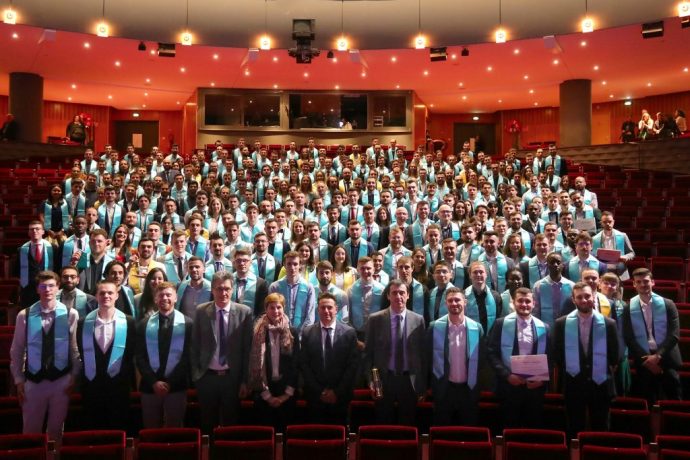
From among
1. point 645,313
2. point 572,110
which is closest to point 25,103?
point 572,110

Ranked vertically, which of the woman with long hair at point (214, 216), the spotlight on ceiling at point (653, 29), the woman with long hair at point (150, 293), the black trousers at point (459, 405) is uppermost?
the spotlight on ceiling at point (653, 29)

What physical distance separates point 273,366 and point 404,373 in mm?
882

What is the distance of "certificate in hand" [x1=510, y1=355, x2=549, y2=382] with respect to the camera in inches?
181

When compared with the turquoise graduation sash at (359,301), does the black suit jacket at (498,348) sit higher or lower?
lower

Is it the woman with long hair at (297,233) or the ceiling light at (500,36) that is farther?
the ceiling light at (500,36)

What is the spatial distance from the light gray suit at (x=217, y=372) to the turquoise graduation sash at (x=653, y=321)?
2803 mm

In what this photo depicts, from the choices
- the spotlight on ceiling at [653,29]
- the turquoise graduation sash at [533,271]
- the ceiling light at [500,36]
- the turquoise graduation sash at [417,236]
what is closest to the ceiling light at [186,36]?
the ceiling light at [500,36]

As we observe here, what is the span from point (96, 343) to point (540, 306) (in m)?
3.38

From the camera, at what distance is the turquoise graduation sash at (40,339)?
4.54 metres

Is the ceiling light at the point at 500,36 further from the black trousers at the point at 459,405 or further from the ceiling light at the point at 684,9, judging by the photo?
the black trousers at the point at 459,405

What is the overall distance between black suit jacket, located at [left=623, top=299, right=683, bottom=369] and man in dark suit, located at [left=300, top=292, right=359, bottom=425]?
203cm

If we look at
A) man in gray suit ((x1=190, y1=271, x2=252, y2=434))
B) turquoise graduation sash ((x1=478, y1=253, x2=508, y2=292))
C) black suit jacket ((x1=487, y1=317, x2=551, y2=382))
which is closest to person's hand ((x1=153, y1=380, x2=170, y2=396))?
man in gray suit ((x1=190, y1=271, x2=252, y2=434))

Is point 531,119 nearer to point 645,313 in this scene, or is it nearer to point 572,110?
point 572,110

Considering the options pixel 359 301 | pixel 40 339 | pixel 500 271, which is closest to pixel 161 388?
pixel 40 339
